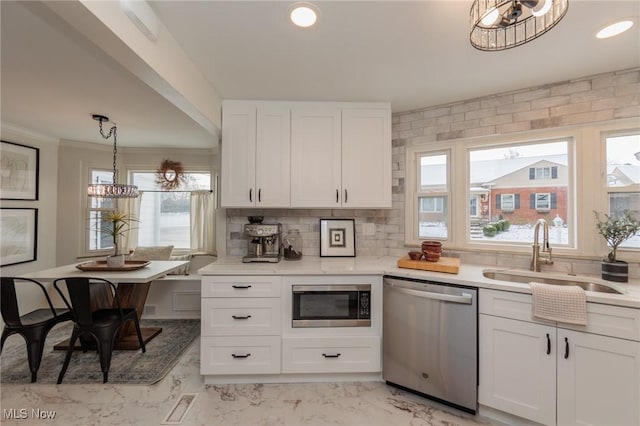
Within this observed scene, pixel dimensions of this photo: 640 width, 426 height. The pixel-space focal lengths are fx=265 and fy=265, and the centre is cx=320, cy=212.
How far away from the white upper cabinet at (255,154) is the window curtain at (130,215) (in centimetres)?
278

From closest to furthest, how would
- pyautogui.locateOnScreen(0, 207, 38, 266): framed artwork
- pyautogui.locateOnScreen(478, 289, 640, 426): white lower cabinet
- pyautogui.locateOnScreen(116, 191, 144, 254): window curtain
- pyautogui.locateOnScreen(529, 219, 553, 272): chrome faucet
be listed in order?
pyautogui.locateOnScreen(478, 289, 640, 426): white lower cabinet < pyautogui.locateOnScreen(529, 219, 553, 272): chrome faucet < pyautogui.locateOnScreen(0, 207, 38, 266): framed artwork < pyautogui.locateOnScreen(116, 191, 144, 254): window curtain

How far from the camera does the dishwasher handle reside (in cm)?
183

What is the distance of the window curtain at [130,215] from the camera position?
→ 4340mm

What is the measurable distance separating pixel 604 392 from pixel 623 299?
55 cm

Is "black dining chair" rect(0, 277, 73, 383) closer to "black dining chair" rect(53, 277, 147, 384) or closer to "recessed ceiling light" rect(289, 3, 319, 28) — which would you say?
"black dining chair" rect(53, 277, 147, 384)

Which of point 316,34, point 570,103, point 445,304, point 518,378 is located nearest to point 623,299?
point 518,378

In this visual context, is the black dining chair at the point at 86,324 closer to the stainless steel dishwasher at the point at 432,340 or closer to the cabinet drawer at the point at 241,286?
the cabinet drawer at the point at 241,286

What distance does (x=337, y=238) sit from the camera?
2814mm

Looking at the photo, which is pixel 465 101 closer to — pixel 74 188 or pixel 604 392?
pixel 604 392

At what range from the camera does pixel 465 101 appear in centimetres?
252

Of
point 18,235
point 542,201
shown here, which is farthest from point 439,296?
point 18,235

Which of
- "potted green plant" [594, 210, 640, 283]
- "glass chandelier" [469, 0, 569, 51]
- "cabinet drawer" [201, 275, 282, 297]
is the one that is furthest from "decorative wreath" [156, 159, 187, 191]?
"potted green plant" [594, 210, 640, 283]

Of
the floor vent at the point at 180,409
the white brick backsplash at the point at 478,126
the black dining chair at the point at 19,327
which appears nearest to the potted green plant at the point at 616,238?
the white brick backsplash at the point at 478,126

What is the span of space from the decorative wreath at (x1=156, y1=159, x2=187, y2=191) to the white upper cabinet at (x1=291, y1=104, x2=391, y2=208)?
278cm
